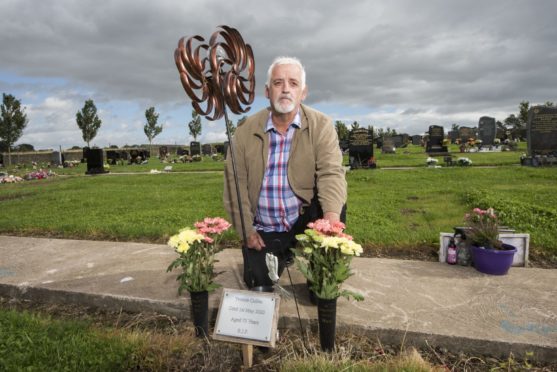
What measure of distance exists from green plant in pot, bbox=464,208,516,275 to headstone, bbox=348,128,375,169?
40.8 ft

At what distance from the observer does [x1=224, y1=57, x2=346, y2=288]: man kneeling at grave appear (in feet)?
9.70

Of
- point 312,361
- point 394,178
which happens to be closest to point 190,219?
point 312,361

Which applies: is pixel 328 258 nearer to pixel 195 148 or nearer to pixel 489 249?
pixel 489 249

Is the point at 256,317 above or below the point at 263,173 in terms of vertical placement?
below

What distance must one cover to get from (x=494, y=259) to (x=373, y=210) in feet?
10.6

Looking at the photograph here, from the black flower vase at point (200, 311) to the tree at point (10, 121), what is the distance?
137ft

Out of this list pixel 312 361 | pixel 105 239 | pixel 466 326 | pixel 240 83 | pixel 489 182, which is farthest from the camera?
pixel 489 182

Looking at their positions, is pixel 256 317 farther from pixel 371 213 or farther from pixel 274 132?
pixel 371 213

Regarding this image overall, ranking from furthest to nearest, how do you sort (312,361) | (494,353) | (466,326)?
1. (466,326)
2. (494,353)
3. (312,361)

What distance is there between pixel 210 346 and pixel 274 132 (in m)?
1.68

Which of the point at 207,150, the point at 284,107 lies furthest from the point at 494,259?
the point at 207,150

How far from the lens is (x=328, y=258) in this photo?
2453 millimetres

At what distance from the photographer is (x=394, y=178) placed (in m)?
11.6

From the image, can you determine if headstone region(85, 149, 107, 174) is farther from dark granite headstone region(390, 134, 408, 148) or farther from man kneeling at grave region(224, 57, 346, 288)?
dark granite headstone region(390, 134, 408, 148)
